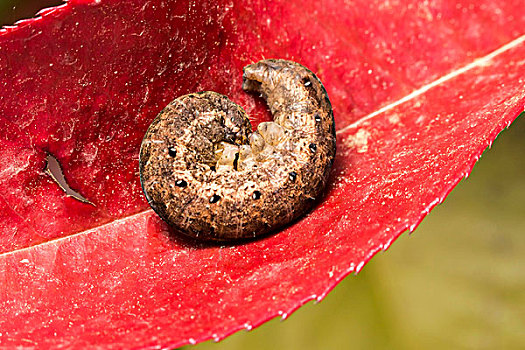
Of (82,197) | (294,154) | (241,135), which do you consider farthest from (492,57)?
(82,197)

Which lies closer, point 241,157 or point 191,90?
point 191,90

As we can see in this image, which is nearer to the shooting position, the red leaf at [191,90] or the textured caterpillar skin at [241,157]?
the red leaf at [191,90]

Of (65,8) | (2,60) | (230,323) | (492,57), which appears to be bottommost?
(230,323)

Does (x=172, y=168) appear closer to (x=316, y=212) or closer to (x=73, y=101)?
(x=73, y=101)

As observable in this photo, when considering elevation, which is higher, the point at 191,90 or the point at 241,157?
the point at 191,90
